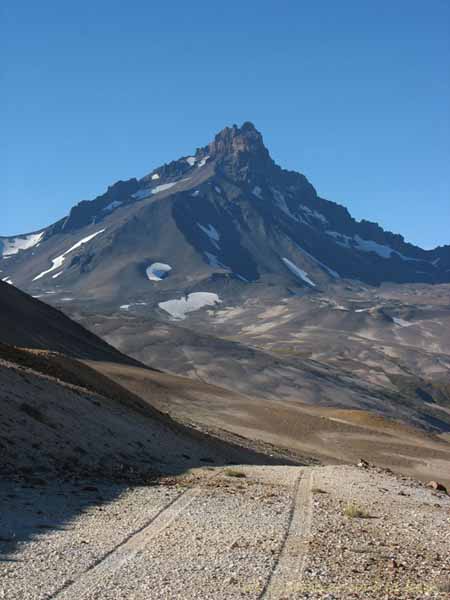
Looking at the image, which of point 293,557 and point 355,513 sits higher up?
point 355,513

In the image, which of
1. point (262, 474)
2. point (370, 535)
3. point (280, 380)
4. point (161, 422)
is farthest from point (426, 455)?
point (280, 380)

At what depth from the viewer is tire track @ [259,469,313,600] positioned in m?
11.2

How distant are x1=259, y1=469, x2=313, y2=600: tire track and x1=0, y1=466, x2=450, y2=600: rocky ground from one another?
2cm

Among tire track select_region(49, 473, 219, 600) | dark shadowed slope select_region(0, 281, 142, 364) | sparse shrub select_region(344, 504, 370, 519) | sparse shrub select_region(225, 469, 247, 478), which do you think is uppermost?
dark shadowed slope select_region(0, 281, 142, 364)

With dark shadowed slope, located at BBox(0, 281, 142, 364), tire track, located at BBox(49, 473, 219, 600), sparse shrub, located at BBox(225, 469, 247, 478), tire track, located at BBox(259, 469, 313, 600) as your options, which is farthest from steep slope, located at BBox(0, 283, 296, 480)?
dark shadowed slope, located at BBox(0, 281, 142, 364)

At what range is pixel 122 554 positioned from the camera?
41.9ft

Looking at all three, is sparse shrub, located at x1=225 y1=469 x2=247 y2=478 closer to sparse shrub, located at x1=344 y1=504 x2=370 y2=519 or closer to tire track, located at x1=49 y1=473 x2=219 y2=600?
tire track, located at x1=49 y1=473 x2=219 y2=600

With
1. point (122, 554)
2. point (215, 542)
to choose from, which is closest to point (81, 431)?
point (215, 542)

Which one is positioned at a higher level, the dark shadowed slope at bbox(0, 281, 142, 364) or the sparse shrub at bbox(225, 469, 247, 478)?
the dark shadowed slope at bbox(0, 281, 142, 364)

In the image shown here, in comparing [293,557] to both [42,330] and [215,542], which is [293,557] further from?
[42,330]

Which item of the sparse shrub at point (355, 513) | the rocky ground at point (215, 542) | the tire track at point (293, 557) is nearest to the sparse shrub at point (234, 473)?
the rocky ground at point (215, 542)

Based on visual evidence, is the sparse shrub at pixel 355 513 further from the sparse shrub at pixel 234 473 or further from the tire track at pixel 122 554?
the sparse shrub at pixel 234 473

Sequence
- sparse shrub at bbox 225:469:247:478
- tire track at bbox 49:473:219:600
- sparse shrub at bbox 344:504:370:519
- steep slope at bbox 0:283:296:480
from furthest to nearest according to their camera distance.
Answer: sparse shrub at bbox 225:469:247:478, steep slope at bbox 0:283:296:480, sparse shrub at bbox 344:504:370:519, tire track at bbox 49:473:219:600

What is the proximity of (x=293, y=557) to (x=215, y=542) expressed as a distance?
1.50 meters
